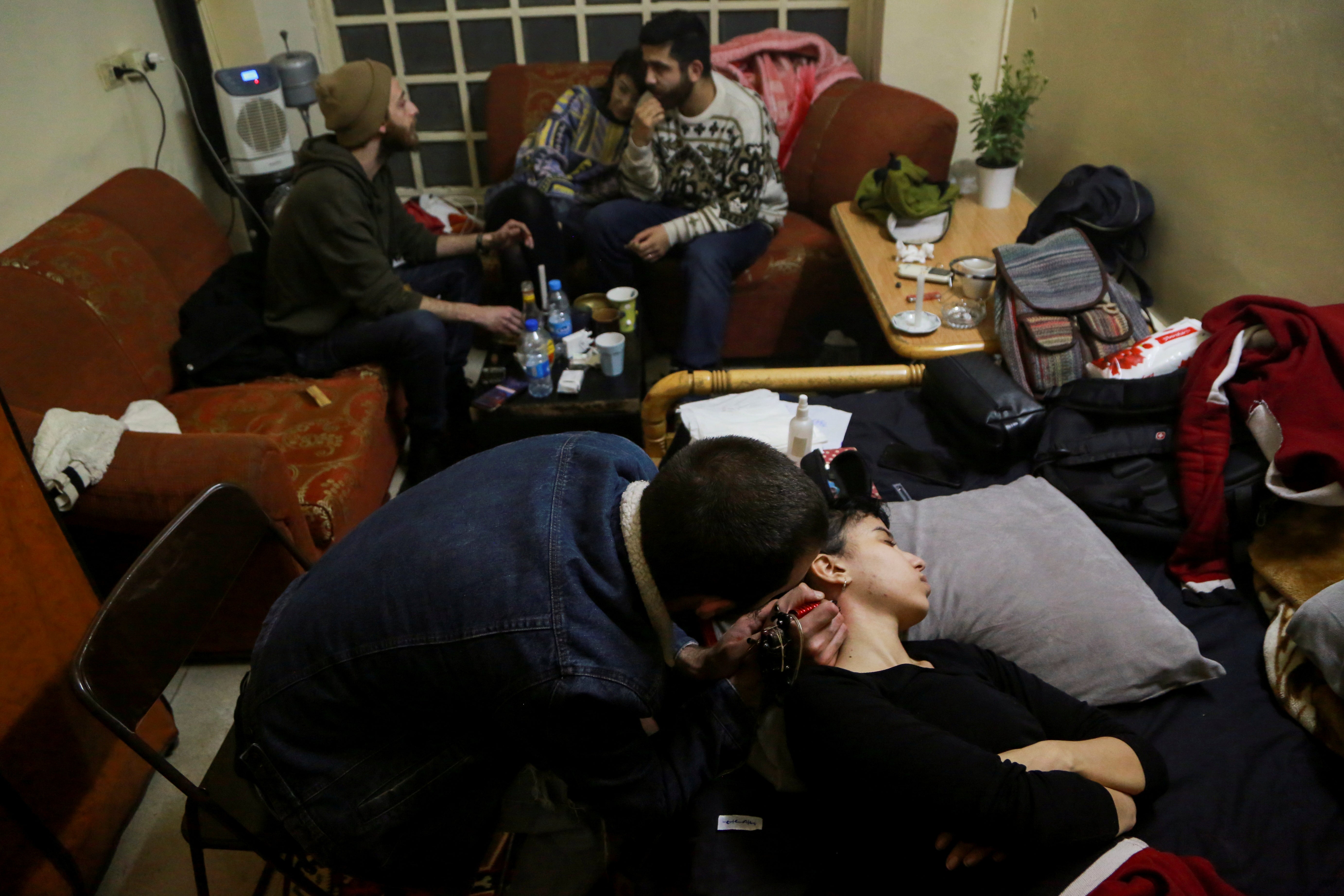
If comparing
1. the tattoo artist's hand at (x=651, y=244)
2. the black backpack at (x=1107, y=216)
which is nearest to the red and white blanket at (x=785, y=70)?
the tattoo artist's hand at (x=651, y=244)

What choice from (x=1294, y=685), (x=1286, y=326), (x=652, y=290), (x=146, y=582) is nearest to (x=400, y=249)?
(x=652, y=290)

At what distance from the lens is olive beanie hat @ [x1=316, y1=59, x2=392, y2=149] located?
251 centimetres

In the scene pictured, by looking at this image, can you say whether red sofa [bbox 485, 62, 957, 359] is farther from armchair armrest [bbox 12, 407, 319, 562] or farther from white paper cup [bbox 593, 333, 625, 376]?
armchair armrest [bbox 12, 407, 319, 562]

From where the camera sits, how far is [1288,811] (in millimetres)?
1228

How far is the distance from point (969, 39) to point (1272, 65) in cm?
164

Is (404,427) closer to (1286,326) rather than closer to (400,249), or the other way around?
(400,249)

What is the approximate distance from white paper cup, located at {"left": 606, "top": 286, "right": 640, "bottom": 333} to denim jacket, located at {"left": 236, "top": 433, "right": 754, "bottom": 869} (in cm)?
153

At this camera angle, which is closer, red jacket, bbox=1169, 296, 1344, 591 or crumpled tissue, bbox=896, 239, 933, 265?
red jacket, bbox=1169, 296, 1344, 591

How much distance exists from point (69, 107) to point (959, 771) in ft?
10.0

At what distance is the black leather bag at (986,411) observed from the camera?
72.6 inches

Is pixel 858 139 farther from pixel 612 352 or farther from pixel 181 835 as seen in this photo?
pixel 181 835

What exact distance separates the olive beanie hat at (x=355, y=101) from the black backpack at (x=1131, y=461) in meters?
2.09

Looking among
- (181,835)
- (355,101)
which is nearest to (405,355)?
(355,101)

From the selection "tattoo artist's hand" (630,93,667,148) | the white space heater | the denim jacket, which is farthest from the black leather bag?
the white space heater
